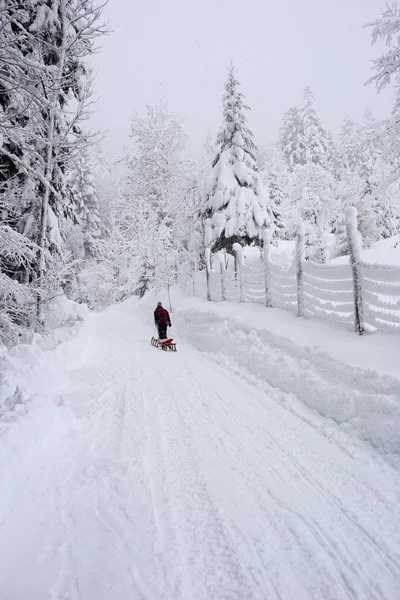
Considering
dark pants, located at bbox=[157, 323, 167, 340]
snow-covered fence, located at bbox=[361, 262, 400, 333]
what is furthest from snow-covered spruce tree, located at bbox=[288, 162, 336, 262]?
snow-covered fence, located at bbox=[361, 262, 400, 333]

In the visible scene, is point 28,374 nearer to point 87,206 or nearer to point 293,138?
point 87,206

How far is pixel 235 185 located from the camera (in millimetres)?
21188

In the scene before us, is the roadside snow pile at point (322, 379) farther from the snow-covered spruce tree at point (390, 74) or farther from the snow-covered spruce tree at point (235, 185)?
the snow-covered spruce tree at point (235, 185)

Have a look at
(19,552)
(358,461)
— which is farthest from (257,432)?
(19,552)

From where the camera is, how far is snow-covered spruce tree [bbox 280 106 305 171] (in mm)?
39906

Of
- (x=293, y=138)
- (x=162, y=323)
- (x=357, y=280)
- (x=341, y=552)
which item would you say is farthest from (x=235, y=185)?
(x=293, y=138)

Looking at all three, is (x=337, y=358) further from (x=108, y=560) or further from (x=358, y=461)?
(x=108, y=560)

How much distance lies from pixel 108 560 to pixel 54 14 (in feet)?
47.9

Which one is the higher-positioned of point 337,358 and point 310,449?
point 337,358

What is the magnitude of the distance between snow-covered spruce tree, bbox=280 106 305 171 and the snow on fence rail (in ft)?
106

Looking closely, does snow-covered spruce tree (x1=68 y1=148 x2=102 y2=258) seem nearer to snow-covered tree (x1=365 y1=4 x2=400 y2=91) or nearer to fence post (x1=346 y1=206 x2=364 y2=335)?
snow-covered tree (x1=365 y1=4 x2=400 y2=91)

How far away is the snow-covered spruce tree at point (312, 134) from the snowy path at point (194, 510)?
3366cm

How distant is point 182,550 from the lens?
256cm

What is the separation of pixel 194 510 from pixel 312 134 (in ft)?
127
